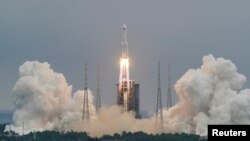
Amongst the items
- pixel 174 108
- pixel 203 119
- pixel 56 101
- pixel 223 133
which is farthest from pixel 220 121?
pixel 223 133

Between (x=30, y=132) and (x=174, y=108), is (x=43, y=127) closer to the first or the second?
(x=30, y=132)

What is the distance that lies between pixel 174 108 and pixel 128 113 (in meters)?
5.35

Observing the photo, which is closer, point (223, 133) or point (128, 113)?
point (223, 133)

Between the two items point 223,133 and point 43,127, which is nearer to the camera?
point 223,133

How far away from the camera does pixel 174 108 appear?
10175cm

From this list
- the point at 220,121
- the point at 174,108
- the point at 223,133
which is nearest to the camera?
the point at 223,133

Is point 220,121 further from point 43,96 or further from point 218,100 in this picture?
point 43,96

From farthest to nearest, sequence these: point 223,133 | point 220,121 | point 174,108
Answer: point 174,108
point 220,121
point 223,133

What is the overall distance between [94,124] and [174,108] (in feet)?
26.9

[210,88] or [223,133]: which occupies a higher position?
[210,88]

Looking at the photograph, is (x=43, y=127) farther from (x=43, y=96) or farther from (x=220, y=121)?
(x=220, y=121)

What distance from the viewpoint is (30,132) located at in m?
99.8

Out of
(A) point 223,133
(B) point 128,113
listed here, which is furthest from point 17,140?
(A) point 223,133

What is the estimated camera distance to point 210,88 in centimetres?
9881
